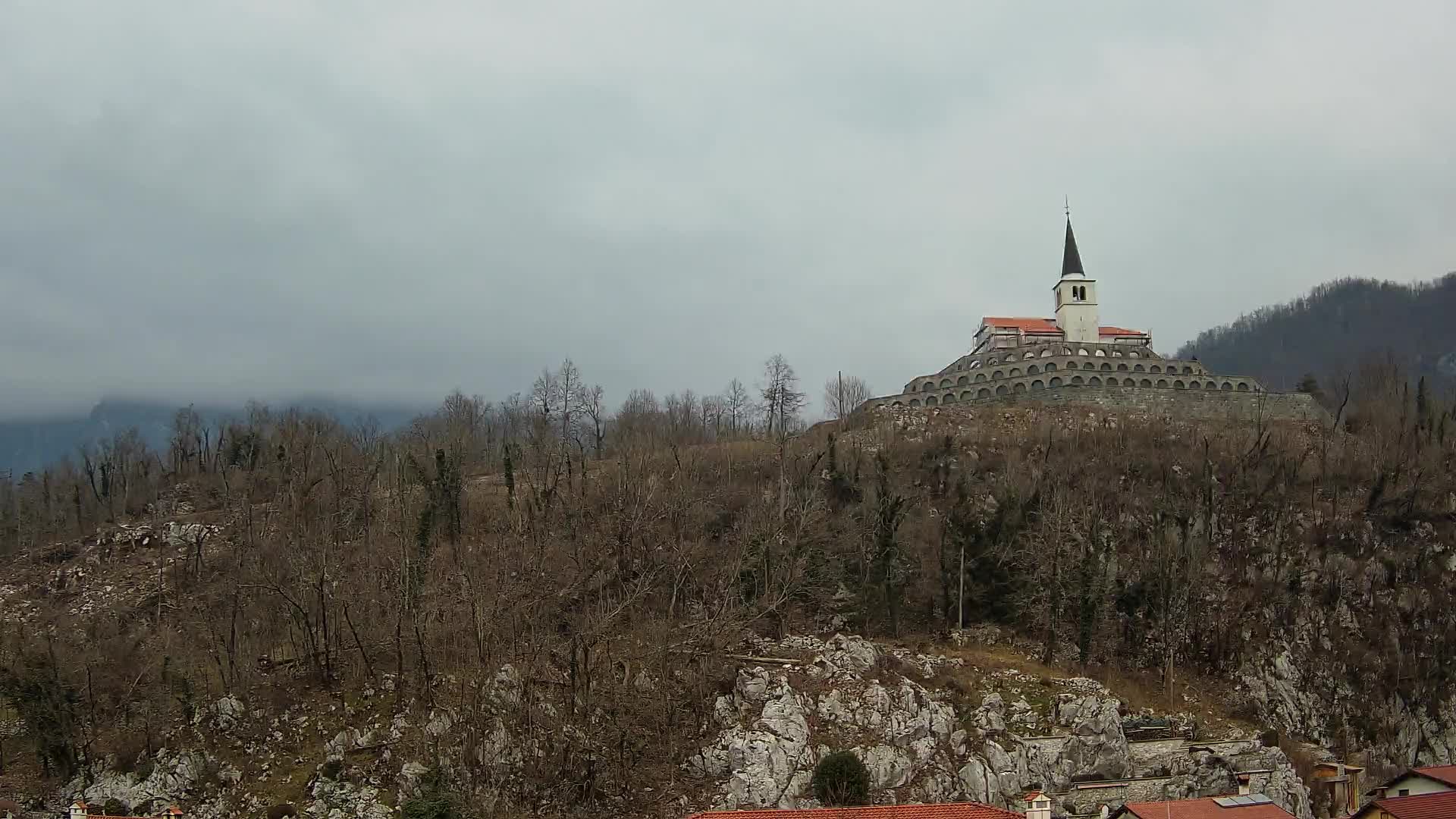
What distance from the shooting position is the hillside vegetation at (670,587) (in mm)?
33562

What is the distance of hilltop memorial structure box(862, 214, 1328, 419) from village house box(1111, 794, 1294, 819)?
132 ft

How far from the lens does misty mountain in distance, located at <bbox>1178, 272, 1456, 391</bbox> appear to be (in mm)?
125062

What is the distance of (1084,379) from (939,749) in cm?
3914

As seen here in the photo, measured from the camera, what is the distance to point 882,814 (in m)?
24.2

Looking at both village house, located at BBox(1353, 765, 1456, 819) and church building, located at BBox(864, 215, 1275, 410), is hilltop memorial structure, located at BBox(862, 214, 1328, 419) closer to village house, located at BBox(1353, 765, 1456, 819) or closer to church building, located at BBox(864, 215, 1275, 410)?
church building, located at BBox(864, 215, 1275, 410)

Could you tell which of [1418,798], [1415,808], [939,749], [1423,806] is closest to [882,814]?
[939,749]

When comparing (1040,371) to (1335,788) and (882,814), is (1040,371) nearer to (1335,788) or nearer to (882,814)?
(1335,788)

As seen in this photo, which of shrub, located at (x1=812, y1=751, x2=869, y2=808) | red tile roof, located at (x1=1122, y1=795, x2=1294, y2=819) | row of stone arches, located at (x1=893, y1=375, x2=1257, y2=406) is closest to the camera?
red tile roof, located at (x1=1122, y1=795, x2=1294, y2=819)

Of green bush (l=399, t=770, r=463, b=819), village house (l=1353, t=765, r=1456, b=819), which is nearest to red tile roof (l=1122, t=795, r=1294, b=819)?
village house (l=1353, t=765, r=1456, b=819)

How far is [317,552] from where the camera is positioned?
41.6 m

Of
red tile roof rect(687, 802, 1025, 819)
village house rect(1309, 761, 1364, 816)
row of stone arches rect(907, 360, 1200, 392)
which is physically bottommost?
village house rect(1309, 761, 1364, 816)

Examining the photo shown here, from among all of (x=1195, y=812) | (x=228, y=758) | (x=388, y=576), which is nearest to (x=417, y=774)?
(x=228, y=758)

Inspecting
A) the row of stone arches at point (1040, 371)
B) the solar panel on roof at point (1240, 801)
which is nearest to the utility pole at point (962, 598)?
the solar panel on roof at point (1240, 801)

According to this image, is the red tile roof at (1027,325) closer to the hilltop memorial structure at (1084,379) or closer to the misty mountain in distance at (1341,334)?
the hilltop memorial structure at (1084,379)
